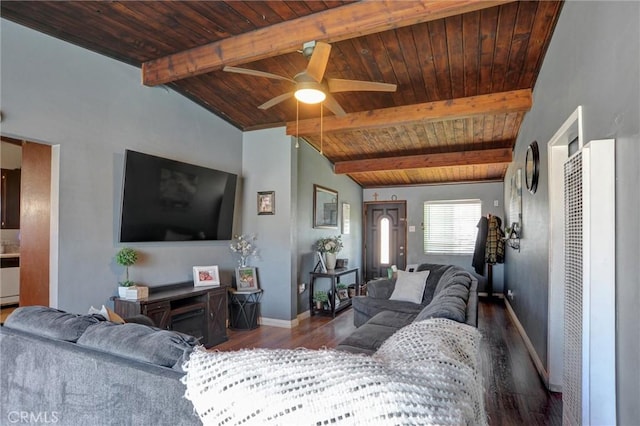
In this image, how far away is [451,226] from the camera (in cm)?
764

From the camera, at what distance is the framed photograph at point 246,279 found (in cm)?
472

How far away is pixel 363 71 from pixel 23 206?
11.1 feet

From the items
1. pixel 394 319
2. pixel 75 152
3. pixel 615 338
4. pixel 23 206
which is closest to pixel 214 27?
pixel 75 152

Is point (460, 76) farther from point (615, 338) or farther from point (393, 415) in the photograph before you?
point (393, 415)

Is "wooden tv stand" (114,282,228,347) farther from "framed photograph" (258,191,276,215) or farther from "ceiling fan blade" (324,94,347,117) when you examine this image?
"ceiling fan blade" (324,94,347,117)

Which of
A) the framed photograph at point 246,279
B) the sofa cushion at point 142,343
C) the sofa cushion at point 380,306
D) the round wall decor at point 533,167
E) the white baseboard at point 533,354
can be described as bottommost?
the white baseboard at point 533,354

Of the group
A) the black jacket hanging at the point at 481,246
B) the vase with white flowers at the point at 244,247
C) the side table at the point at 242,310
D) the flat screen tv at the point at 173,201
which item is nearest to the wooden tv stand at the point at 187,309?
the side table at the point at 242,310

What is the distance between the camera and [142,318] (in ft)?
8.25

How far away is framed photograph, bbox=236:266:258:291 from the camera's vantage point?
186 inches

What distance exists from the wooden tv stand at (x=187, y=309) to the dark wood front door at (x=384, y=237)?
4.65 metres

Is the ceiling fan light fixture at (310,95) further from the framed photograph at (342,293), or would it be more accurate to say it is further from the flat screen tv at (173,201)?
the framed photograph at (342,293)

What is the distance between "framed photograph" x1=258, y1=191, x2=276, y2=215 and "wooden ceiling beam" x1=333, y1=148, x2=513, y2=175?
6.49 ft

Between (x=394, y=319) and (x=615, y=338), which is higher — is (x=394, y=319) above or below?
below

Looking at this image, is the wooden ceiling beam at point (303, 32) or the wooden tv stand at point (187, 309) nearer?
the wooden ceiling beam at point (303, 32)
